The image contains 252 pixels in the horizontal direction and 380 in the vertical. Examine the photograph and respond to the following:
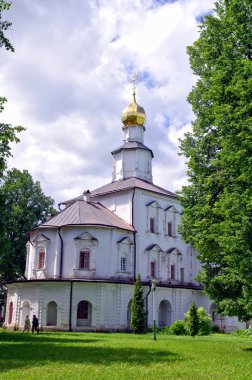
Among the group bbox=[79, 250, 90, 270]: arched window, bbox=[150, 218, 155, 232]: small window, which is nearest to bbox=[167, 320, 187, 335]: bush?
bbox=[79, 250, 90, 270]: arched window

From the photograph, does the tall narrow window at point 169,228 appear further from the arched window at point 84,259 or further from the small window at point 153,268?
the arched window at point 84,259

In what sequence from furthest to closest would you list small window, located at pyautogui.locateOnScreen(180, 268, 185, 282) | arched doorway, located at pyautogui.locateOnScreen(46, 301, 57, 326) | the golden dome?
the golden dome
small window, located at pyautogui.locateOnScreen(180, 268, 185, 282)
arched doorway, located at pyautogui.locateOnScreen(46, 301, 57, 326)

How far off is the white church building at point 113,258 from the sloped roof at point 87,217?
83 mm

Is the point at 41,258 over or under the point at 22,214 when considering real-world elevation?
under

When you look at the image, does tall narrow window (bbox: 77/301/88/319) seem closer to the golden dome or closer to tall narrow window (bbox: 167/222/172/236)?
tall narrow window (bbox: 167/222/172/236)

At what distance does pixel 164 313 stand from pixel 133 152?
14799mm

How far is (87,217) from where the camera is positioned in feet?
120

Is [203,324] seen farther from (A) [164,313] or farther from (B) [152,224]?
(B) [152,224]

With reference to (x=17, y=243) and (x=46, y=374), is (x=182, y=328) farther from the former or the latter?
(x=46, y=374)

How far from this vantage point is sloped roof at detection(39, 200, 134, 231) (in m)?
36.1

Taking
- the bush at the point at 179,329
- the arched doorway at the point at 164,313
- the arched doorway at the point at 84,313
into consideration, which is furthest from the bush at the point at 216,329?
the arched doorway at the point at 84,313

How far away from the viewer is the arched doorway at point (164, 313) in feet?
128

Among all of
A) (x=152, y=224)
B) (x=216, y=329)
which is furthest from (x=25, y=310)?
(x=216, y=329)

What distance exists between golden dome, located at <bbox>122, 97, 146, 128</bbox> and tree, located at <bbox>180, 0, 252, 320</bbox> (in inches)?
931
